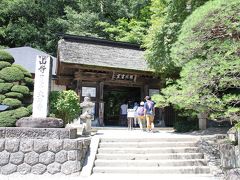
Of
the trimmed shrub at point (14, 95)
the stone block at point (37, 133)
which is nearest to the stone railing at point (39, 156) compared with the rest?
the stone block at point (37, 133)

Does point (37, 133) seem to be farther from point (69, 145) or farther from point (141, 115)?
point (141, 115)

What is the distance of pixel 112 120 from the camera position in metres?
22.5

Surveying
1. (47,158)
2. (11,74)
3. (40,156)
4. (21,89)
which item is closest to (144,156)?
(47,158)

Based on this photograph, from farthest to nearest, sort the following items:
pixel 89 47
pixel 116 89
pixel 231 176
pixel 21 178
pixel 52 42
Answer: pixel 52 42 → pixel 116 89 → pixel 89 47 → pixel 21 178 → pixel 231 176

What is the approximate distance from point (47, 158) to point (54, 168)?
343 millimetres

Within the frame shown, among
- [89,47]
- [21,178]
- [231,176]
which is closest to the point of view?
[231,176]

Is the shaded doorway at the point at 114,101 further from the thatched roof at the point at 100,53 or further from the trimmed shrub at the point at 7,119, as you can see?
the trimmed shrub at the point at 7,119

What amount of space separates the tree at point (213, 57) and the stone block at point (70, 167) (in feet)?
10.9

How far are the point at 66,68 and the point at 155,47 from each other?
5.54 metres

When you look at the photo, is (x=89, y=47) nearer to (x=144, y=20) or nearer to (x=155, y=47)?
(x=155, y=47)

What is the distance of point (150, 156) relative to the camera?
27.8 ft

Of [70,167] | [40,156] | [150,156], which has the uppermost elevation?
[40,156]

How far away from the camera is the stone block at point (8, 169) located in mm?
7598

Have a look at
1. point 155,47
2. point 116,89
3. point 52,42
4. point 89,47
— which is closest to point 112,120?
point 116,89
